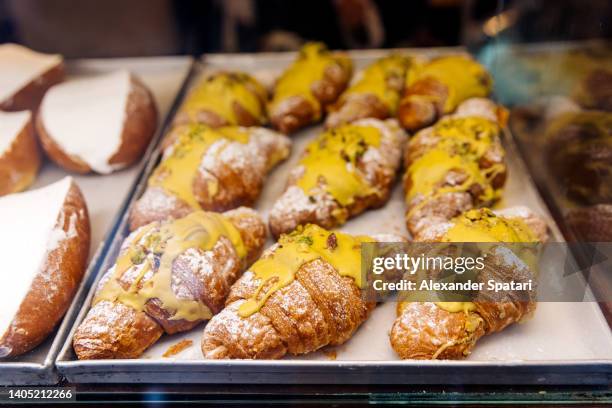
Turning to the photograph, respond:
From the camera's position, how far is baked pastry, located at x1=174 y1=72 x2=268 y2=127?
2.89 m

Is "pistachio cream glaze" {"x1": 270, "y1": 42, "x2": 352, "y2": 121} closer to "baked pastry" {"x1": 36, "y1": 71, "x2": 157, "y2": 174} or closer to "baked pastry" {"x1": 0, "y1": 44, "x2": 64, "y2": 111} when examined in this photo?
"baked pastry" {"x1": 36, "y1": 71, "x2": 157, "y2": 174}

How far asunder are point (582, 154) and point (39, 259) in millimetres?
1939

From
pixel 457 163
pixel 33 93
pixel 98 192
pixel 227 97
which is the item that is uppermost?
pixel 33 93

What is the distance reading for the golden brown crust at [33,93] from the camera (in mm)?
2877

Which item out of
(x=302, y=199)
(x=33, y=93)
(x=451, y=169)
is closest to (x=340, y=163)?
(x=302, y=199)

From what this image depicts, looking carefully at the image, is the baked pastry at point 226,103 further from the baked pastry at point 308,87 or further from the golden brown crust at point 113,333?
the golden brown crust at point 113,333

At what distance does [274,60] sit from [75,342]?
2229 millimetres

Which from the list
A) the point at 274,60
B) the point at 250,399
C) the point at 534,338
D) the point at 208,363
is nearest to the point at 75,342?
the point at 208,363

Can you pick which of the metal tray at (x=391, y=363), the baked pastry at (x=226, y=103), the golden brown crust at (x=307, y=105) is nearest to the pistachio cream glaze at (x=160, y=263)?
the metal tray at (x=391, y=363)

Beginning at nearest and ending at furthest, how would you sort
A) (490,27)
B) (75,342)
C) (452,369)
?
(452,369) → (75,342) → (490,27)

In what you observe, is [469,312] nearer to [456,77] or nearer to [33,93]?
[456,77]

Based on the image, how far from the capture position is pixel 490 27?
3449 mm

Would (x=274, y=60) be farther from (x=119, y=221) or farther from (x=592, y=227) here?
Answer: (x=592, y=227)

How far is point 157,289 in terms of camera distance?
192 cm
